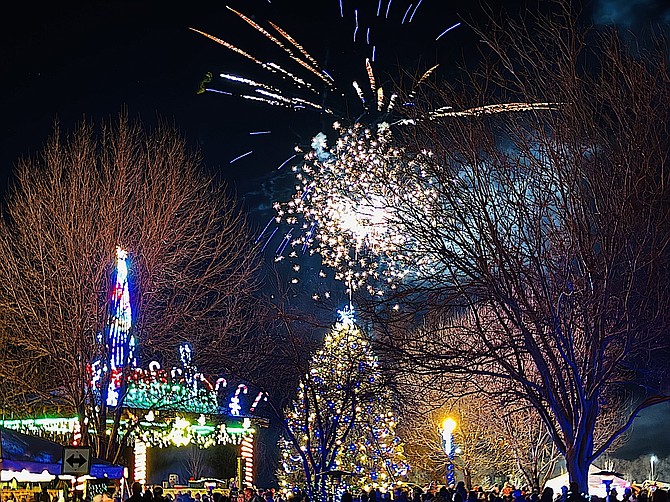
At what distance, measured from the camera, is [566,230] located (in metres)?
16.4

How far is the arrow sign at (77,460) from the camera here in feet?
49.3

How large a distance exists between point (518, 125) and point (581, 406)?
18.0 ft

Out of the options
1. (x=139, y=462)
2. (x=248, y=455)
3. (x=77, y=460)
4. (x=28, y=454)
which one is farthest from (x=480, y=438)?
(x=77, y=460)

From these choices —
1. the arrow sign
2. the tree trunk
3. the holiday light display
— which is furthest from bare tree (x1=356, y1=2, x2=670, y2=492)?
the holiday light display

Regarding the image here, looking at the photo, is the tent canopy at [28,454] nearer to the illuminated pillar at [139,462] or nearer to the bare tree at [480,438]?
the illuminated pillar at [139,462]

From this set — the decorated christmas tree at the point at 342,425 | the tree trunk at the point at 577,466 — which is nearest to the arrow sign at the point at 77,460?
the tree trunk at the point at 577,466

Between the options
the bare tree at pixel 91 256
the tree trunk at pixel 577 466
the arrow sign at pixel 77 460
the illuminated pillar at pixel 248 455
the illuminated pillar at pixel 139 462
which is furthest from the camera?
the illuminated pillar at pixel 248 455

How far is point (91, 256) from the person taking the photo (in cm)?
2692

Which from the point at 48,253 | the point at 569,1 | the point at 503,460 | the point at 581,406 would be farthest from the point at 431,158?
the point at 503,460

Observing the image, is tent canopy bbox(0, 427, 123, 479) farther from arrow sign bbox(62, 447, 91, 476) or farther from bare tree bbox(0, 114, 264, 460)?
bare tree bbox(0, 114, 264, 460)

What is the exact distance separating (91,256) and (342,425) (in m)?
11.7

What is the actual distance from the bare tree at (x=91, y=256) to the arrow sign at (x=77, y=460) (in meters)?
11.8

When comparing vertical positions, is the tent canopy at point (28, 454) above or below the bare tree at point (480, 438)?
below

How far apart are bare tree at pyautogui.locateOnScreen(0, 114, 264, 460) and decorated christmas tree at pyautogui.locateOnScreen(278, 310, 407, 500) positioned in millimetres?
4379
